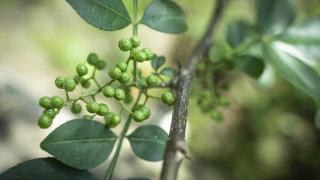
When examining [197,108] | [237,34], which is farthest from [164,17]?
[197,108]

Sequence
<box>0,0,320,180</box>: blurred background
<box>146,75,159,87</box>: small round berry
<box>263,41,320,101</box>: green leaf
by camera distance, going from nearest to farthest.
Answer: <box>146,75,159,87</box>: small round berry, <box>263,41,320,101</box>: green leaf, <box>0,0,320,180</box>: blurred background

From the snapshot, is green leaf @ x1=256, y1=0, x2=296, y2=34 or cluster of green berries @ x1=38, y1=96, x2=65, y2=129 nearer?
cluster of green berries @ x1=38, y1=96, x2=65, y2=129

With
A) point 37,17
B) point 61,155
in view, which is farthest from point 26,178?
point 37,17

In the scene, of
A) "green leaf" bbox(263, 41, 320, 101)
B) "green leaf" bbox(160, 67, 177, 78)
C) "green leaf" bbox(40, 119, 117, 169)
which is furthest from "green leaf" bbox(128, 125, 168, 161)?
"green leaf" bbox(263, 41, 320, 101)

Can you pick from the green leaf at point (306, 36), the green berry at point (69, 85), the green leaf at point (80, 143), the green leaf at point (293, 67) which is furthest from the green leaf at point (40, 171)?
the green leaf at point (306, 36)

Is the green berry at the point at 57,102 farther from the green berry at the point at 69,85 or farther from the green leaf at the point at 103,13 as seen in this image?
the green leaf at the point at 103,13

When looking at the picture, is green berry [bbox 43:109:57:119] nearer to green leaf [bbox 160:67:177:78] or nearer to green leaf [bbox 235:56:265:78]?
green leaf [bbox 160:67:177:78]
